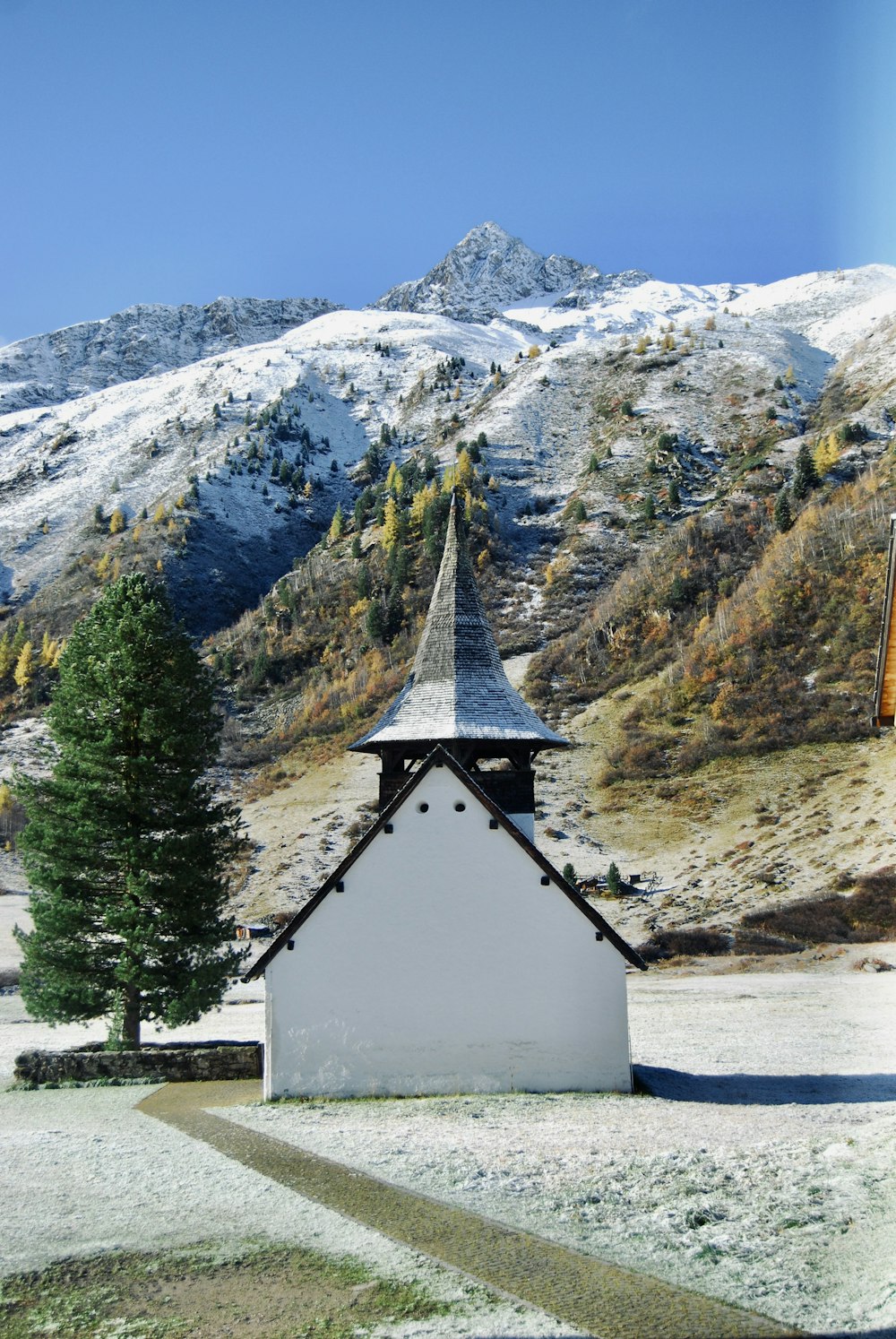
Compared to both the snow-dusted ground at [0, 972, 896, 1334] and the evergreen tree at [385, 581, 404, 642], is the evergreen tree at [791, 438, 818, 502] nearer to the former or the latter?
the evergreen tree at [385, 581, 404, 642]

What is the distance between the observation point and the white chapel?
1420 cm

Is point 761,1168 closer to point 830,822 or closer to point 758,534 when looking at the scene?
point 830,822

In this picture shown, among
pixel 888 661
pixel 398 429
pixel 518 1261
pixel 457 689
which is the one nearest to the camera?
pixel 518 1261

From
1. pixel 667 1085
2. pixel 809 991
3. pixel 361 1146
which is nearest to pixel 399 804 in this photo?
pixel 361 1146

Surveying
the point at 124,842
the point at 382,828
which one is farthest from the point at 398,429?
the point at 382,828

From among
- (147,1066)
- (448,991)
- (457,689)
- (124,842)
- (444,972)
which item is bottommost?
(147,1066)

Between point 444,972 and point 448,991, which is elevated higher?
point 444,972

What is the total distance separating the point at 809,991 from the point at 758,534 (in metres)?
62.6

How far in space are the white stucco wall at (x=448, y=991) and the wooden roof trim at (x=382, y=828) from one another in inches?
4.7

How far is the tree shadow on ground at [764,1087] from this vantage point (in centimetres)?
1473

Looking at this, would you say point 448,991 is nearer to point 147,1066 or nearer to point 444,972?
point 444,972

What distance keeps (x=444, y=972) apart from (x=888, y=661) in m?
7.72

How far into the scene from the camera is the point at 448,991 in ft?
46.9

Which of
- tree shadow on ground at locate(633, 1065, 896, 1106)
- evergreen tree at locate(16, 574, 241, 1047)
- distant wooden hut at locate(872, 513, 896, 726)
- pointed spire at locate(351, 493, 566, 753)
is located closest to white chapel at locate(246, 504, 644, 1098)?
tree shadow on ground at locate(633, 1065, 896, 1106)
